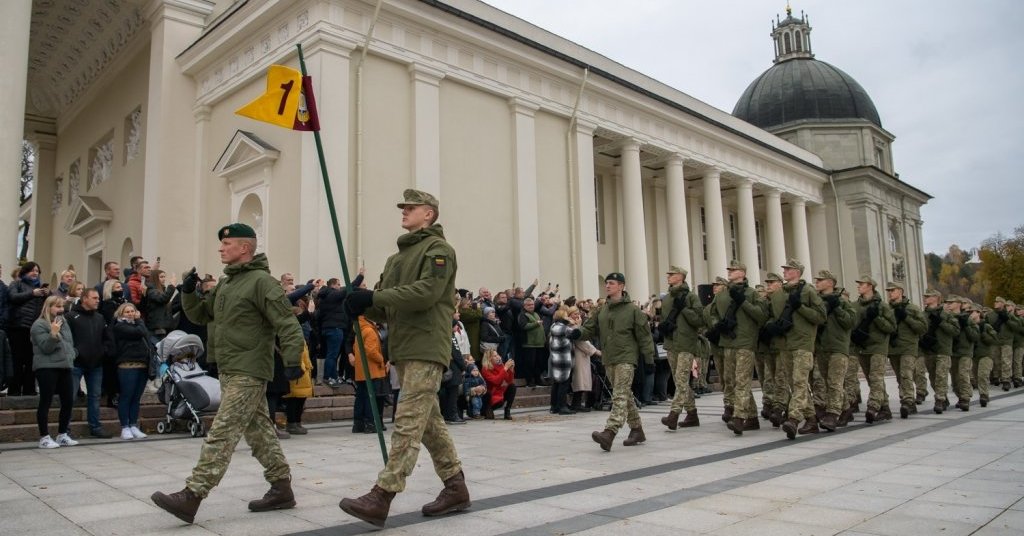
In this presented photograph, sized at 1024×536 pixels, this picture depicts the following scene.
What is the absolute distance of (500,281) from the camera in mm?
20484

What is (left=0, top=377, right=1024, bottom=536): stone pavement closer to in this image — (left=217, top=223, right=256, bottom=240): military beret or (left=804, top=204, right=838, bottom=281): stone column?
(left=217, top=223, right=256, bottom=240): military beret

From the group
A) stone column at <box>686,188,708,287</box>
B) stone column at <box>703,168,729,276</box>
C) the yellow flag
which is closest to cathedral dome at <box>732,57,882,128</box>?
stone column at <box>686,188,708,287</box>

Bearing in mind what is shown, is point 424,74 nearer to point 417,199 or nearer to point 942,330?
point 942,330

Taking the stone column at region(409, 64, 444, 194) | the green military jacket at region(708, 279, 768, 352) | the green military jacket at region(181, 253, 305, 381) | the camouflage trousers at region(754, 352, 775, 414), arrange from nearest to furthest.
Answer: the green military jacket at region(181, 253, 305, 381) < the green military jacket at region(708, 279, 768, 352) < the camouflage trousers at region(754, 352, 775, 414) < the stone column at region(409, 64, 444, 194)

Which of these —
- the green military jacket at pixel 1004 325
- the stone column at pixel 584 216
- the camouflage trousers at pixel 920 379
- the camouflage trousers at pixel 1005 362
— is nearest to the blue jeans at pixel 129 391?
the camouflage trousers at pixel 920 379

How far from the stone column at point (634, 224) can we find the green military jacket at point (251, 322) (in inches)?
840

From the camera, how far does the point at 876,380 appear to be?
435 inches

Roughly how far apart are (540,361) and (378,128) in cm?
737

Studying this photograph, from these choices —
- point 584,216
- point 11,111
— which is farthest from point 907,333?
point 11,111

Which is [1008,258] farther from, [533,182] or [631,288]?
[533,182]

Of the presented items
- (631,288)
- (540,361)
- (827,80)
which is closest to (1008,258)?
(827,80)

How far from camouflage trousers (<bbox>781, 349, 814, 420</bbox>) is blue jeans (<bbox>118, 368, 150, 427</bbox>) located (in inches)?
320

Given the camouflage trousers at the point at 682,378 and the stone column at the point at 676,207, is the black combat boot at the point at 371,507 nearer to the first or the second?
the camouflage trousers at the point at 682,378

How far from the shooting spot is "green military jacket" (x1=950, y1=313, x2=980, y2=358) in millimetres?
13531
